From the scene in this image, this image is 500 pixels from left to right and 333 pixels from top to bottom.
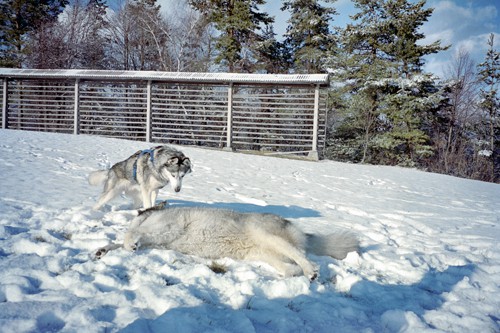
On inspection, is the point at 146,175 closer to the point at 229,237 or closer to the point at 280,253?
the point at 229,237

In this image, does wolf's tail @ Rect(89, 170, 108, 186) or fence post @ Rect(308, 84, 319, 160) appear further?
fence post @ Rect(308, 84, 319, 160)

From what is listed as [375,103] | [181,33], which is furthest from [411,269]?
[181,33]

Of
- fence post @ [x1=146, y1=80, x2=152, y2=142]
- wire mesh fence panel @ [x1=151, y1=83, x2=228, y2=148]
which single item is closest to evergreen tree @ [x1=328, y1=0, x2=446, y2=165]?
wire mesh fence panel @ [x1=151, y1=83, x2=228, y2=148]

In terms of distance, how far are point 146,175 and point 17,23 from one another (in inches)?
1046

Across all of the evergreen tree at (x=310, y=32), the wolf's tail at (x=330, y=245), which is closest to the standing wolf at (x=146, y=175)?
the wolf's tail at (x=330, y=245)

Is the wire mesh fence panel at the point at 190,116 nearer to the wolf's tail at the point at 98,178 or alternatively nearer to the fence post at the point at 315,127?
the fence post at the point at 315,127

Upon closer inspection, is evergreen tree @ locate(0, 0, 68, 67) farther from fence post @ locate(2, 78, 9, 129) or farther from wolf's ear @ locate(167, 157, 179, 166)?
wolf's ear @ locate(167, 157, 179, 166)

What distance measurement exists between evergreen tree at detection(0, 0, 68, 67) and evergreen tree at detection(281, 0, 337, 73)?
59.8 feet

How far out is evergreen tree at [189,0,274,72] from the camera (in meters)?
21.5

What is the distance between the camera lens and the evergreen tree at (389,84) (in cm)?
1866

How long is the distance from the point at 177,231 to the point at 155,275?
2.26ft

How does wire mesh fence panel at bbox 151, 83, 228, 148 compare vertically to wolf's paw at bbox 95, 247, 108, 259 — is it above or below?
above

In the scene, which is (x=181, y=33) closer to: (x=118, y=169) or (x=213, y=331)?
(x=118, y=169)

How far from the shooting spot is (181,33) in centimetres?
2362
